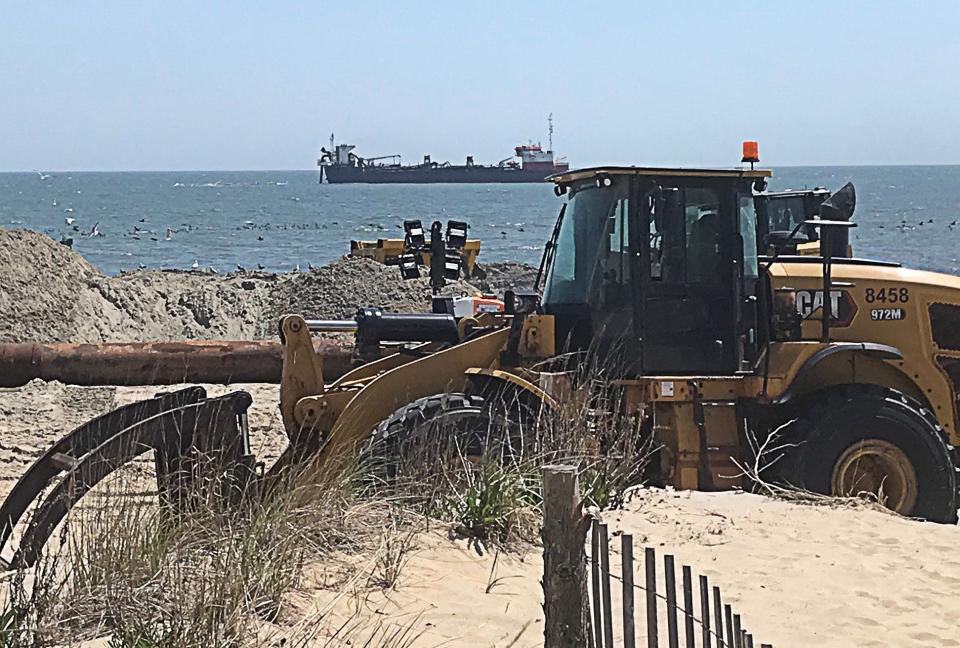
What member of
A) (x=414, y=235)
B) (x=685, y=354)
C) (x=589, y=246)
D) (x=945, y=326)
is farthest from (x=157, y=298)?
(x=945, y=326)

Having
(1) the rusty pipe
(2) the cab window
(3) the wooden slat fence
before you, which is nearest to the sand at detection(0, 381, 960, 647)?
(3) the wooden slat fence

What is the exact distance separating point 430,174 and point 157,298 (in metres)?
129

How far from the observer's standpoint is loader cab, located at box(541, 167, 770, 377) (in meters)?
9.01

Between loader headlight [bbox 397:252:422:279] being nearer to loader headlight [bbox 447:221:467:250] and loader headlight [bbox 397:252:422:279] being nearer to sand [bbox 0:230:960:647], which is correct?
loader headlight [bbox 447:221:467:250]

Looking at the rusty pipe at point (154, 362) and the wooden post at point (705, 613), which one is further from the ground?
the rusty pipe at point (154, 362)

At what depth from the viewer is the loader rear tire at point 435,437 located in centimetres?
813

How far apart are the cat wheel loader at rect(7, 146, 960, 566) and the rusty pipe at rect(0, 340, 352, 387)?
1.10 meters

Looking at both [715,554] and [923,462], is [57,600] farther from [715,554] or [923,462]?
[923,462]

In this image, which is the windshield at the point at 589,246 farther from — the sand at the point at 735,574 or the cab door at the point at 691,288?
the sand at the point at 735,574

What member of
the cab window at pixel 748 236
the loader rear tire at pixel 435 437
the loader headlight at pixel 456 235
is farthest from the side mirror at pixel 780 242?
the loader headlight at pixel 456 235

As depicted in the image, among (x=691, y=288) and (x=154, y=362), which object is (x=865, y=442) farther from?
(x=154, y=362)

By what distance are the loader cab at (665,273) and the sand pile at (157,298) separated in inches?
359

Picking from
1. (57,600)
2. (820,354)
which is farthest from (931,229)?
(57,600)

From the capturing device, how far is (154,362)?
10.1 meters
